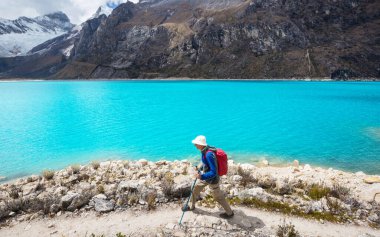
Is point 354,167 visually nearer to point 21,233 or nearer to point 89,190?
point 89,190

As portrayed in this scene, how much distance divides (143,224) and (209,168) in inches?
102

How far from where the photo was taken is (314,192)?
10039mm

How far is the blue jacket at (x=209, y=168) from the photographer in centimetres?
780

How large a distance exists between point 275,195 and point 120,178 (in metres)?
6.28

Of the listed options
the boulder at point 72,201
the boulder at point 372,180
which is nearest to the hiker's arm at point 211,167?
the boulder at point 72,201

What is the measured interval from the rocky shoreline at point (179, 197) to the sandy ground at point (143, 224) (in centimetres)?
23

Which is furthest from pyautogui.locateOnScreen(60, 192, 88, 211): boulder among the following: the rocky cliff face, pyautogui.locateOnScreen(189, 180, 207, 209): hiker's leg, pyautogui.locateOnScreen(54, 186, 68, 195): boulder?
the rocky cliff face

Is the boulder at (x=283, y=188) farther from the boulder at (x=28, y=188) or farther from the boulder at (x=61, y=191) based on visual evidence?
the boulder at (x=28, y=188)

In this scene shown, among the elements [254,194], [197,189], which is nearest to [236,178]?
[254,194]

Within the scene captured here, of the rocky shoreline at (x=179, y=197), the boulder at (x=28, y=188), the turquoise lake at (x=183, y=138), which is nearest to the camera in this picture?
the rocky shoreline at (x=179, y=197)

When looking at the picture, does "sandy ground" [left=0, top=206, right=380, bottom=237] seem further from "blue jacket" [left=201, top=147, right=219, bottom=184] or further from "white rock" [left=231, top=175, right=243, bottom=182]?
"white rock" [left=231, top=175, right=243, bottom=182]

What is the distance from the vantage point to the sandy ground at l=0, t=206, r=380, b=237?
7.95 meters

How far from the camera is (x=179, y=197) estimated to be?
32.5 feet

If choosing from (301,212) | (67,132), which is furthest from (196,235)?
(67,132)
